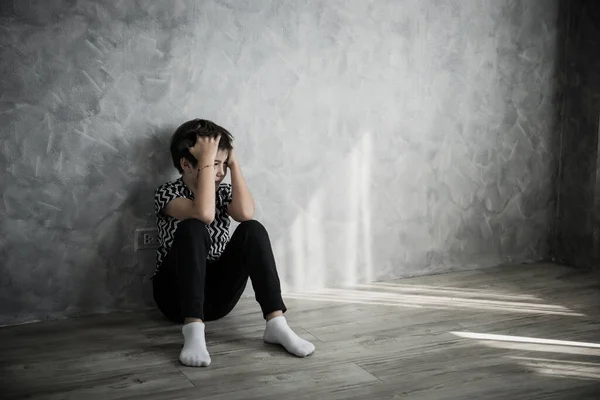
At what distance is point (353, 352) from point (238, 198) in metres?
0.66

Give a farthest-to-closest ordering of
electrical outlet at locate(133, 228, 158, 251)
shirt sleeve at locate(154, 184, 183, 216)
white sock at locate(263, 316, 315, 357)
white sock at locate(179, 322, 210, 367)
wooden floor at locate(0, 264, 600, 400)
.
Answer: electrical outlet at locate(133, 228, 158, 251)
shirt sleeve at locate(154, 184, 183, 216)
white sock at locate(263, 316, 315, 357)
white sock at locate(179, 322, 210, 367)
wooden floor at locate(0, 264, 600, 400)

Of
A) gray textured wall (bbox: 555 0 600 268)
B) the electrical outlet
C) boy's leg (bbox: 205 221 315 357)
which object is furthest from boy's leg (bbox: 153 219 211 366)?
gray textured wall (bbox: 555 0 600 268)

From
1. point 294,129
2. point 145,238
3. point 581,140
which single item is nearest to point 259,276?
point 145,238

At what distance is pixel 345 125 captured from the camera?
3.04 m

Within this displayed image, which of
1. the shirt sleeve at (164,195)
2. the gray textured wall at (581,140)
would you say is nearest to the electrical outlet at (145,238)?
the shirt sleeve at (164,195)

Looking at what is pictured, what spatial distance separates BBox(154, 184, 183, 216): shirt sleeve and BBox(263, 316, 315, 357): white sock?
55 cm

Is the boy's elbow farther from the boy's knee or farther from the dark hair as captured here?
the dark hair

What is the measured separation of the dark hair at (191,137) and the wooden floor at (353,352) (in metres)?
0.60

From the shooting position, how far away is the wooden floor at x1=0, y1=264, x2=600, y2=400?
2090 mm

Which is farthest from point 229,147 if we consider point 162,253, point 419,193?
point 419,193

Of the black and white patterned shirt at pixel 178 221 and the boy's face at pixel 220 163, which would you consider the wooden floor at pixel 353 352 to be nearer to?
the black and white patterned shirt at pixel 178 221

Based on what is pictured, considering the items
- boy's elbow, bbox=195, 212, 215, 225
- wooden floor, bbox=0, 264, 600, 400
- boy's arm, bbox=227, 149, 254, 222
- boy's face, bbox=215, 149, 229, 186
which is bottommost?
wooden floor, bbox=0, 264, 600, 400

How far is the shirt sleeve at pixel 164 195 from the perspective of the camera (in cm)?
255

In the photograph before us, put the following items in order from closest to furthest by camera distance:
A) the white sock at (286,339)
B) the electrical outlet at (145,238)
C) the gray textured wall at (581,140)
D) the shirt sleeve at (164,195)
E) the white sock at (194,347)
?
the white sock at (194,347) < the white sock at (286,339) < the shirt sleeve at (164,195) < the electrical outlet at (145,238) < the gray textured wall at (581,140)
